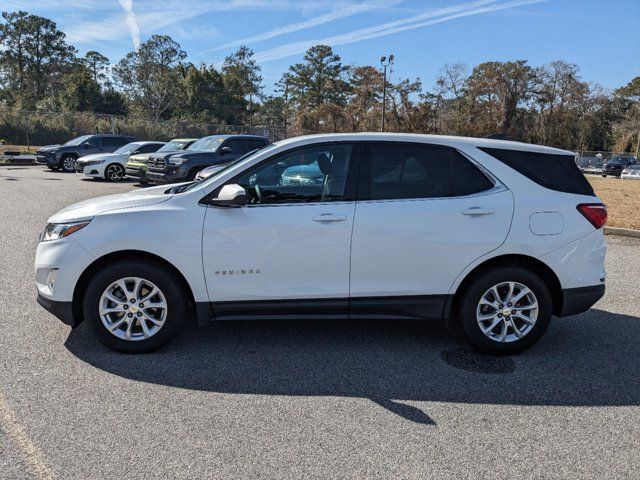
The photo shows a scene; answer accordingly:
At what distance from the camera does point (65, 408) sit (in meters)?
3.24

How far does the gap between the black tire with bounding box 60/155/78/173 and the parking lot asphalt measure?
19.2 meters

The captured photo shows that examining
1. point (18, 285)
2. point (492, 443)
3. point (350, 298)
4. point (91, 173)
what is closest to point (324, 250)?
point (350, 298)

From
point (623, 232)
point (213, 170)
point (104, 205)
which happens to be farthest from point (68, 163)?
point (623, 232)

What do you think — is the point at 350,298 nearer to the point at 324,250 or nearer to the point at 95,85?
the point at 324,250

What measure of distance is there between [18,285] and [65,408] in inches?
122

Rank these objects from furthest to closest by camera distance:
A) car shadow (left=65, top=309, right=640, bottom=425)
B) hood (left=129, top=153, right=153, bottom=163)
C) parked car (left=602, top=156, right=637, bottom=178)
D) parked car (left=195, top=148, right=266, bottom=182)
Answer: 1. parked car (left=602, top=156, right=637, bottom=178)
2. hood (left=129, top=153, right=153, bottom=163)
3. parked car (left=195, top=148, right=266, bottom=182)
4. car shadow (left=65, top=309, right=640, bottom=425)

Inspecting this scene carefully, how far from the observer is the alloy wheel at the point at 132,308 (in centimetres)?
396

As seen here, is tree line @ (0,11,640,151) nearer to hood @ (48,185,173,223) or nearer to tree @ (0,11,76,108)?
tree @ (0,11,76,108)

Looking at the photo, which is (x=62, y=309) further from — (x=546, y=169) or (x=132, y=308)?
(x=546, y=169)

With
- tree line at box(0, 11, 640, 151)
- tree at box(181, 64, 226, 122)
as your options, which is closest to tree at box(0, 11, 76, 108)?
tree line at box(0, 11, 640, 151)

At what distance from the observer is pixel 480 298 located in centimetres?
410

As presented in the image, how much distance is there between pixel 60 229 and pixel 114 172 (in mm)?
15799

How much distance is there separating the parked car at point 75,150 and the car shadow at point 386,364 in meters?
19.9

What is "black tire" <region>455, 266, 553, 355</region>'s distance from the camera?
13.4 ft
